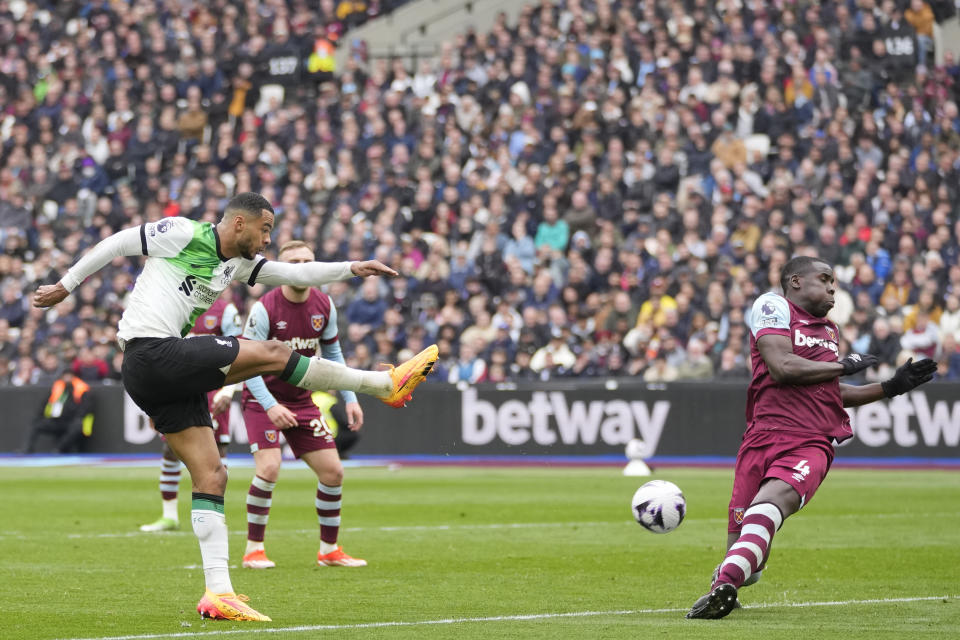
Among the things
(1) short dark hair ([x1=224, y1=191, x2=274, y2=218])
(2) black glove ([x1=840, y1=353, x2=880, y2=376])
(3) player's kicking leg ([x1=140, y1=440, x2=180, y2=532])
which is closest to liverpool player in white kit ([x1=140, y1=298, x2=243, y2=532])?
(3) player's kicking leg ([x1=140, y1=440, x2=180, y2=532])

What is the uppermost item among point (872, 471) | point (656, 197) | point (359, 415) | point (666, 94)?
point (666, 94)

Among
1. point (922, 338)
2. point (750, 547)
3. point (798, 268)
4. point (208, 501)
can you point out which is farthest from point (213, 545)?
point (922, 338)

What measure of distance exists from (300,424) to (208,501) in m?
3.02

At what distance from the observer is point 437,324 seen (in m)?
27.4

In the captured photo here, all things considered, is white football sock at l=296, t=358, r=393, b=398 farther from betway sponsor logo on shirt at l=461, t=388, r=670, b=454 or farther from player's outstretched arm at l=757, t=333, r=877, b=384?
betway sponsor logo on shirt at l=461, t=388, r=670, b=454

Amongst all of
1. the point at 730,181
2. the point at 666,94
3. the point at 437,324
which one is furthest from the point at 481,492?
the point at 666,94

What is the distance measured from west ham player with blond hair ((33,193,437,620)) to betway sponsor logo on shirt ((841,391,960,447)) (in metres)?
16.5

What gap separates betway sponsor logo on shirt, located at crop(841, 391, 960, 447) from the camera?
23.9 meters

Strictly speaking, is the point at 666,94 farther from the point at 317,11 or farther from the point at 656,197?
the point at 317,11

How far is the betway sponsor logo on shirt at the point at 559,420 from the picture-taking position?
2539cm

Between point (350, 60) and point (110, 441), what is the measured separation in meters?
10.2

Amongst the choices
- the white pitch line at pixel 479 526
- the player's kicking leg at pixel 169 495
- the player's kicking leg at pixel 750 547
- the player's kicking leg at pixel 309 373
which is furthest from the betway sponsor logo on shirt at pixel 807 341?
the player's kicking leg at pixel 169 495

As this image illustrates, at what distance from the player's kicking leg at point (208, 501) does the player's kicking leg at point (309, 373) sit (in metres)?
0.49

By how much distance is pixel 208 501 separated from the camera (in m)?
8.92
